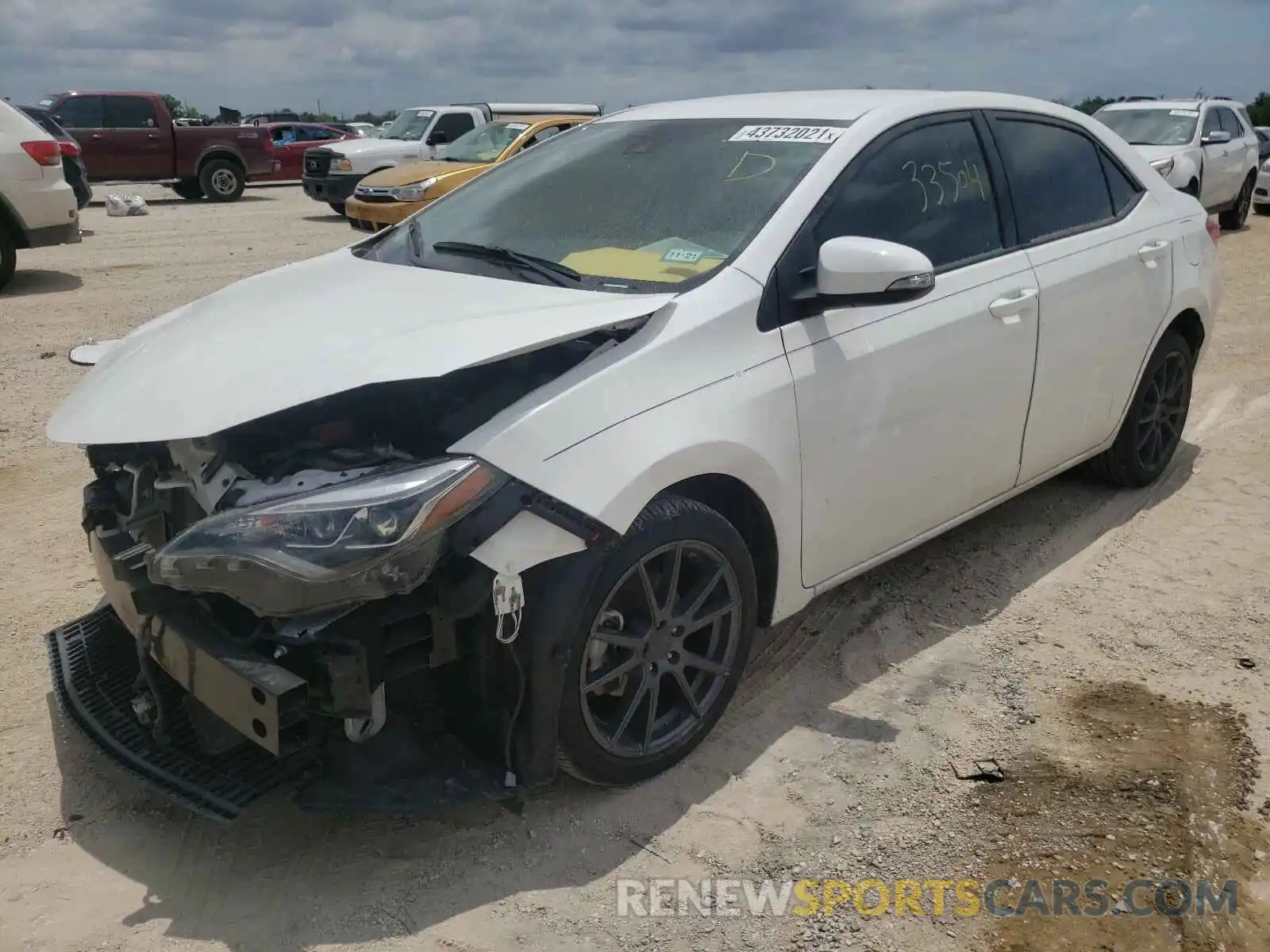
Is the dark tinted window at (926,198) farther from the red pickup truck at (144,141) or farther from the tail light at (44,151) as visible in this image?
the red pickup truck at (144,141)

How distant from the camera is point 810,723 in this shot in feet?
11.1

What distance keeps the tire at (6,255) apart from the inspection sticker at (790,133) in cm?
885

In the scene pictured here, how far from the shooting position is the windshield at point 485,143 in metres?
14.2

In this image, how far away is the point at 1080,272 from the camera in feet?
13.9

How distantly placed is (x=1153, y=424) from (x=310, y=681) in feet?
13.6

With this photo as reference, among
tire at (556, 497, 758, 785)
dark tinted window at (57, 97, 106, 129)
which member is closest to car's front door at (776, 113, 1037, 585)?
tire at (556, 497, 758, 785)

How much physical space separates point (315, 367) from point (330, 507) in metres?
0.45

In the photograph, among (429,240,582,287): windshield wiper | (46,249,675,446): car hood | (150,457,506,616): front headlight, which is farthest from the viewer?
(429,240,582,287): windshield wiper

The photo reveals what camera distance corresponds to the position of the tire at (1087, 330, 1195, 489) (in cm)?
492

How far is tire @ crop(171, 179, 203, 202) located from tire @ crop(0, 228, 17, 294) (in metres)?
12.0

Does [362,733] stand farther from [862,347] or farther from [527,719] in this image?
[862,347]

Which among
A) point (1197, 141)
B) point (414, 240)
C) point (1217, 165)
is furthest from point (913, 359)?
point (1217, 165)

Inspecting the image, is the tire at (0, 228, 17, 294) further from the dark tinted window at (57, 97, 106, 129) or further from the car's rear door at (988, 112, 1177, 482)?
the dark tinted window at (57, 97, 106, 129)

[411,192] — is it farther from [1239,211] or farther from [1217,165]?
[1239,211]
